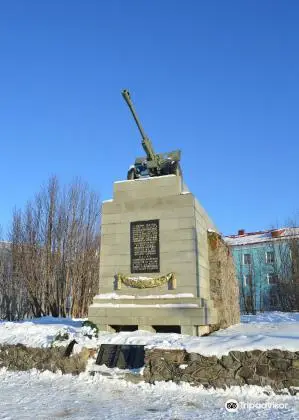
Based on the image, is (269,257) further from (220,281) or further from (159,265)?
(159,265)

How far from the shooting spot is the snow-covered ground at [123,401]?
5371mm

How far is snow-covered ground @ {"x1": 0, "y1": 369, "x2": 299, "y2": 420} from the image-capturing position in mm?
5371

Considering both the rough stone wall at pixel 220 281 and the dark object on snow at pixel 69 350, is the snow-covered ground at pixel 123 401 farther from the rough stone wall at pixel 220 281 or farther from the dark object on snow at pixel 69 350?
the rough stone wall at pixel 220 281

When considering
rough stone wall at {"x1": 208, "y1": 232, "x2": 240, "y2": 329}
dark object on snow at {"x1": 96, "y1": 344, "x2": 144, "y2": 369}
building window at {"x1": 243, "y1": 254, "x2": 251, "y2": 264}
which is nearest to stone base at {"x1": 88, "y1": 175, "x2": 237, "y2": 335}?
rough stone wall at {"x1": 208, "y1": 232, "x2": 240, "y2": 329}

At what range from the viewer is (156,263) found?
34.4ft

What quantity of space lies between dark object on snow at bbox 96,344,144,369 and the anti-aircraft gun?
5594 mm

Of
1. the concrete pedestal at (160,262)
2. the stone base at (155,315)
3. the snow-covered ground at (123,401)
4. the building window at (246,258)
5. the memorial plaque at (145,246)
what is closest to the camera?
the snow-covered ground at (123,401)

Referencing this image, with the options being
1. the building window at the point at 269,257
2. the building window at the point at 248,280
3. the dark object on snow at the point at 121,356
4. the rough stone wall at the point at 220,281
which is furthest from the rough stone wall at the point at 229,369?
the building window at the point at 269,257

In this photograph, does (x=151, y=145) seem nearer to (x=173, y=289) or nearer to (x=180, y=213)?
(x=180, y=213)

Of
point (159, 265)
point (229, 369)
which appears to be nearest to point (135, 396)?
point (229, 369)

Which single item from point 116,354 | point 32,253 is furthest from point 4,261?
point 116,354

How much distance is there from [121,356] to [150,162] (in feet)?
20.4

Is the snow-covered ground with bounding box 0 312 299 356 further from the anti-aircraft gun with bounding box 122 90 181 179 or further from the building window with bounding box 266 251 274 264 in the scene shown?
the building window with bounding box 266 251 274 264

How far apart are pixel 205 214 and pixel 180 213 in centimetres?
200
